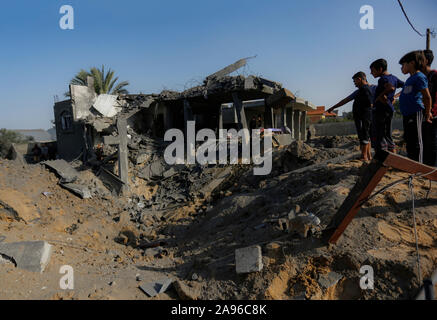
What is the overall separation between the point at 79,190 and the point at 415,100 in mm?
8136

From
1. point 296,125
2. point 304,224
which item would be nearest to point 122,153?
point 304,224

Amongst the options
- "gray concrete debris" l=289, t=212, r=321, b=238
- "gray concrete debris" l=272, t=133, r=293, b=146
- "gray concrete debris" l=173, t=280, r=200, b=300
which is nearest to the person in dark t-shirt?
"gray concrete debris" l=289, t=212, r=321, b=238

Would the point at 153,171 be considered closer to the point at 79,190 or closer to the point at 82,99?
the point at 79,190

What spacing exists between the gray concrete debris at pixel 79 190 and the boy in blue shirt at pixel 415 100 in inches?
309

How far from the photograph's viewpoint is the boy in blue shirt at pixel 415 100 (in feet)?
10.9

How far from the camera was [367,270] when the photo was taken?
2.72 metres

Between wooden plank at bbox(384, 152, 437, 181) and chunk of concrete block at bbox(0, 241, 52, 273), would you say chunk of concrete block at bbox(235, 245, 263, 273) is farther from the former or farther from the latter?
chunk of concrete block at bbox(0, 241, 52, 273)

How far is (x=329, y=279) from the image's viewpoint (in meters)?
2.79

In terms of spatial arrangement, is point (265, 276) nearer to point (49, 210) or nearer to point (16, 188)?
point (49, 210)

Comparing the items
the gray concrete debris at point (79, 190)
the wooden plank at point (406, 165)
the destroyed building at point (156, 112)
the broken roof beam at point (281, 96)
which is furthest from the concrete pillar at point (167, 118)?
the wooden plank at point (406, 165)

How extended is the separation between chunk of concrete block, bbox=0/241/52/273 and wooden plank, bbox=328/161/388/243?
3842mm

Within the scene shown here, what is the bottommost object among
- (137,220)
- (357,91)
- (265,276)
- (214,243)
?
(137,220)
